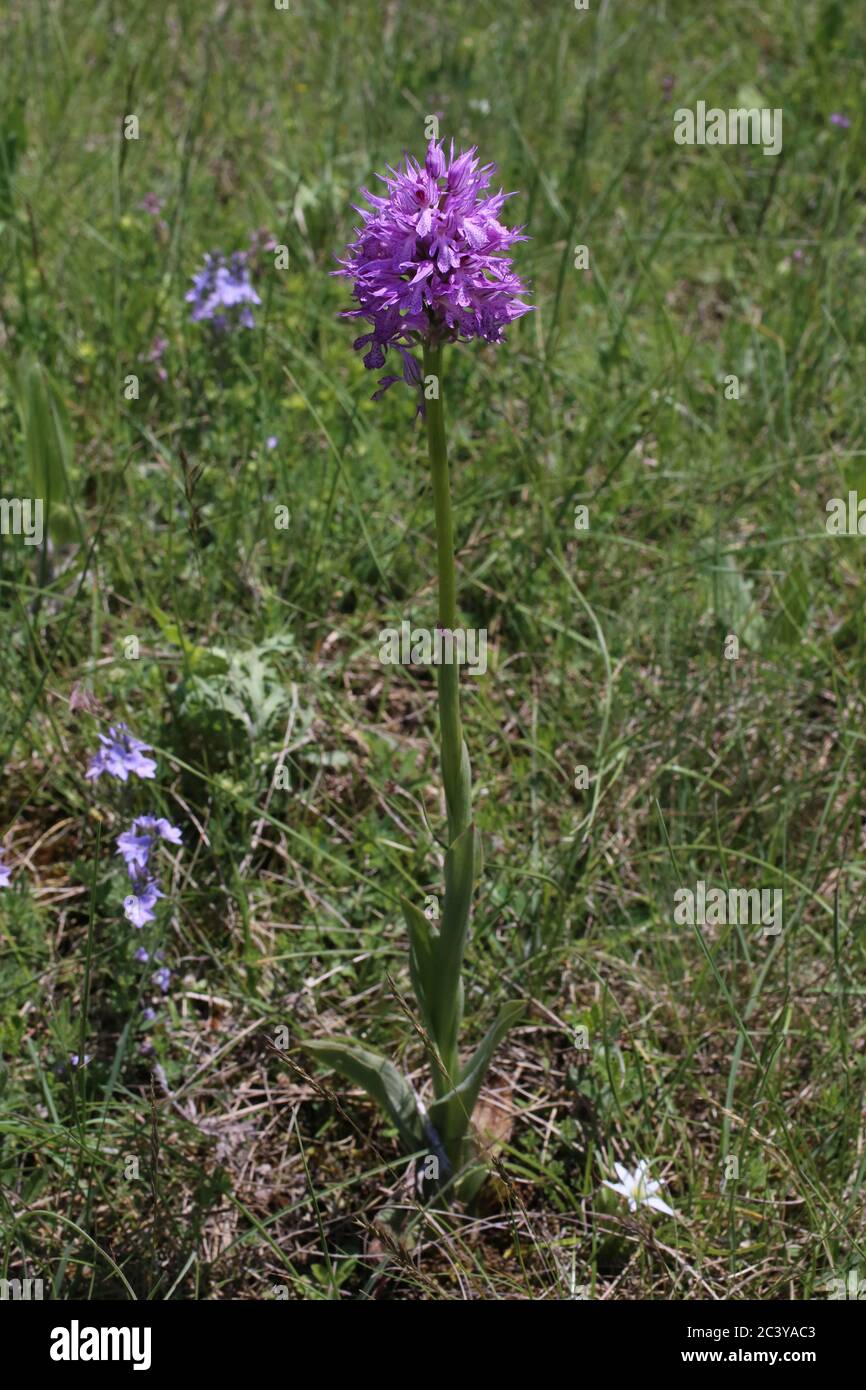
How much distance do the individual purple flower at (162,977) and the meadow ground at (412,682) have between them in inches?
1.8

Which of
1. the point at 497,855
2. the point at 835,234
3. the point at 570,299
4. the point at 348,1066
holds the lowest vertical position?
the point at 348,1066

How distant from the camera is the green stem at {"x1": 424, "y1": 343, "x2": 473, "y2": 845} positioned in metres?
1.76

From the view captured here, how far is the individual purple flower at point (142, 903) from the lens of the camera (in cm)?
236

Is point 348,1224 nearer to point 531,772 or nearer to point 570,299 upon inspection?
point 531,772

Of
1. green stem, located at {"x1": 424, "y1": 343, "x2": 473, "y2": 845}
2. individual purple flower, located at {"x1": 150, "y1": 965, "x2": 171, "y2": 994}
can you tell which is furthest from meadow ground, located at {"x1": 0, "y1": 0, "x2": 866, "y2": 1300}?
green stem, located at {"x1": 424, "y1": 343, "x2": 473, "y2": 845}

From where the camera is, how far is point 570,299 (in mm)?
3977

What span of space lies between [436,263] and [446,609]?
1.61 feet

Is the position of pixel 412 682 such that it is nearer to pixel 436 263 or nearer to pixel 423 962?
pixel 423 962

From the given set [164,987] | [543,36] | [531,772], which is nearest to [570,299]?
[543,36]

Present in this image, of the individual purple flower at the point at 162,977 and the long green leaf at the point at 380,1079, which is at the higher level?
the individual purple flower at the point at 162,977

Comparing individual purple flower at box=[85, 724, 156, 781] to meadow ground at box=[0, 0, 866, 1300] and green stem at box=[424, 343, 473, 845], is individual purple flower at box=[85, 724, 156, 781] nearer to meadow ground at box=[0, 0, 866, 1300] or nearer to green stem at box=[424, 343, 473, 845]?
meadow ground at box=[0, 0, 866, 1300]

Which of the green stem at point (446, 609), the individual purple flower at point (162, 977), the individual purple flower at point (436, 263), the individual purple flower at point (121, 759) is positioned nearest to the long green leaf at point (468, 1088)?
the green stem at point (446, 609)

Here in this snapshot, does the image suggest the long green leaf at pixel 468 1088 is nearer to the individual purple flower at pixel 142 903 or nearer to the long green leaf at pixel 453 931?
the long green leaf at pixel 453 931

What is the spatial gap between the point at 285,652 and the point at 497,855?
28.4 inches
